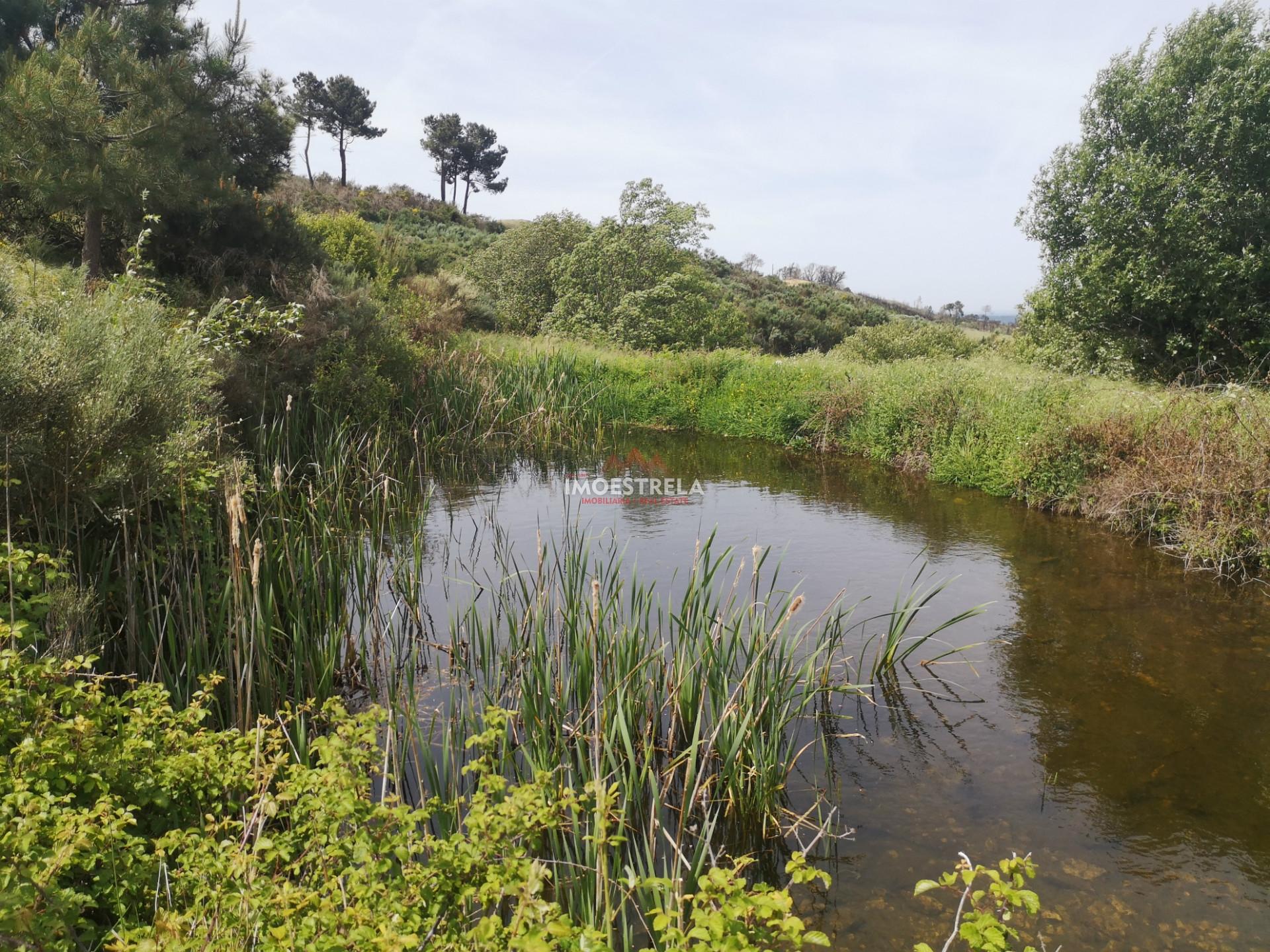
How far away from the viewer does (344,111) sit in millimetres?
42719

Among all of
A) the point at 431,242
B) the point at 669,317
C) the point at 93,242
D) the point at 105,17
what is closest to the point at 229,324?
the point at 93,242

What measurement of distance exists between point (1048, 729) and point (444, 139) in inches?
2137

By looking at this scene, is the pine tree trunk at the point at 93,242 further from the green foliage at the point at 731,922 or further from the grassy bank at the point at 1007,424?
the green foliage at the point at 731,922

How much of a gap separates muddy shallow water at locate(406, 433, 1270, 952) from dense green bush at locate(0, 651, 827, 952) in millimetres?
1443

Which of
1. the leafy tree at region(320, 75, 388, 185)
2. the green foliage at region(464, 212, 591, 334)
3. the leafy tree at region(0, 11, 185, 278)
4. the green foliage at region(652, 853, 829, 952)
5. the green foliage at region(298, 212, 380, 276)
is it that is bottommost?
the green foliage at region(652, 853, 829, 952)

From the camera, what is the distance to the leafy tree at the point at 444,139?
50.3 metres

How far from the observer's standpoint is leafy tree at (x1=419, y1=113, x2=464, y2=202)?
50312mm

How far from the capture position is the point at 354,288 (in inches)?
450

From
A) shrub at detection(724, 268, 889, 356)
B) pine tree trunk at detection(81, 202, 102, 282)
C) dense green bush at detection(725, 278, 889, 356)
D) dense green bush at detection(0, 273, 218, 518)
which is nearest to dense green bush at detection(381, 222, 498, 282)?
pine tree trunk at detection(81, 202, 102, 282)

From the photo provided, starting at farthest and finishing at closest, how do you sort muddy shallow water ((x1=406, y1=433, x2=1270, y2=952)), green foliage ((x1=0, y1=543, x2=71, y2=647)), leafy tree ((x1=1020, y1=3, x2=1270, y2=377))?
leafy tree ((x1=1020, y1=3, x2=1270, y2=377)) → muddy shallow water ((x1=406, y1=433, x2=1270, y2=952)) → green foliage ((x1=0, y1=543, x2=71, y2=647))

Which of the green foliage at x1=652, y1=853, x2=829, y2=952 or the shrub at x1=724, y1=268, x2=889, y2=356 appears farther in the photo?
the shrub at x1=724, y1=268, x2=889, y2=356

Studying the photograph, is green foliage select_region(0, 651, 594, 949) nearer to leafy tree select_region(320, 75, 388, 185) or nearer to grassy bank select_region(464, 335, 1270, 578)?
grassy bank select_region(464, 335, 1270, 578)

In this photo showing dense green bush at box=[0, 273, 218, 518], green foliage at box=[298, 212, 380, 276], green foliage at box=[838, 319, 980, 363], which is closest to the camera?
dense green bush at box=[0, 273, 218, 518]

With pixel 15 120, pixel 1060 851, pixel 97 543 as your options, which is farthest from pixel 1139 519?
Result: pixel 15 120
